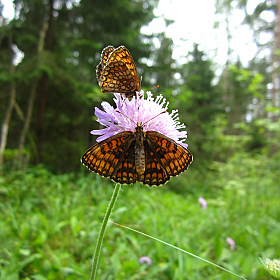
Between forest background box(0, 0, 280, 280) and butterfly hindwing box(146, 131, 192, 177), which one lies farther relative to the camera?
forest background box(0, 0, 280, 280)

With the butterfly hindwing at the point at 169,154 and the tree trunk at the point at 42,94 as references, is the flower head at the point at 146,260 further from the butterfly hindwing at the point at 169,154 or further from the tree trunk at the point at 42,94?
the tree trunk at the point at 42,94

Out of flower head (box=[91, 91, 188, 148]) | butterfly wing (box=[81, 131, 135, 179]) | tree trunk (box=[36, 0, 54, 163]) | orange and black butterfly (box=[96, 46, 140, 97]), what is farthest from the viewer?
tree trunk (box=[36, 0, 54, 163])

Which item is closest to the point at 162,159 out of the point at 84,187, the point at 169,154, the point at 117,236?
the point at 169,154

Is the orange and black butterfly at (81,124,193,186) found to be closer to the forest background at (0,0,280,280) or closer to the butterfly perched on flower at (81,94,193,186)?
the butterfly perched on flower at (81,94,193,186)

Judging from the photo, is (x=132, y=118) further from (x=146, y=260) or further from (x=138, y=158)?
(x=146, y=260)

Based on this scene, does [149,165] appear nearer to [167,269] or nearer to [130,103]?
[130,103]

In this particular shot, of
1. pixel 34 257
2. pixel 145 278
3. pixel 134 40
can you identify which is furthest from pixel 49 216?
pixel 134 40

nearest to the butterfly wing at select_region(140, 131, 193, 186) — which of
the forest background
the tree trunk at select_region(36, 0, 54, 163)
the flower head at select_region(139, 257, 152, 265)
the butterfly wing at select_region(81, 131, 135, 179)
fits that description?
the butterfly wing at select_region(81, 131, 135, 179)
